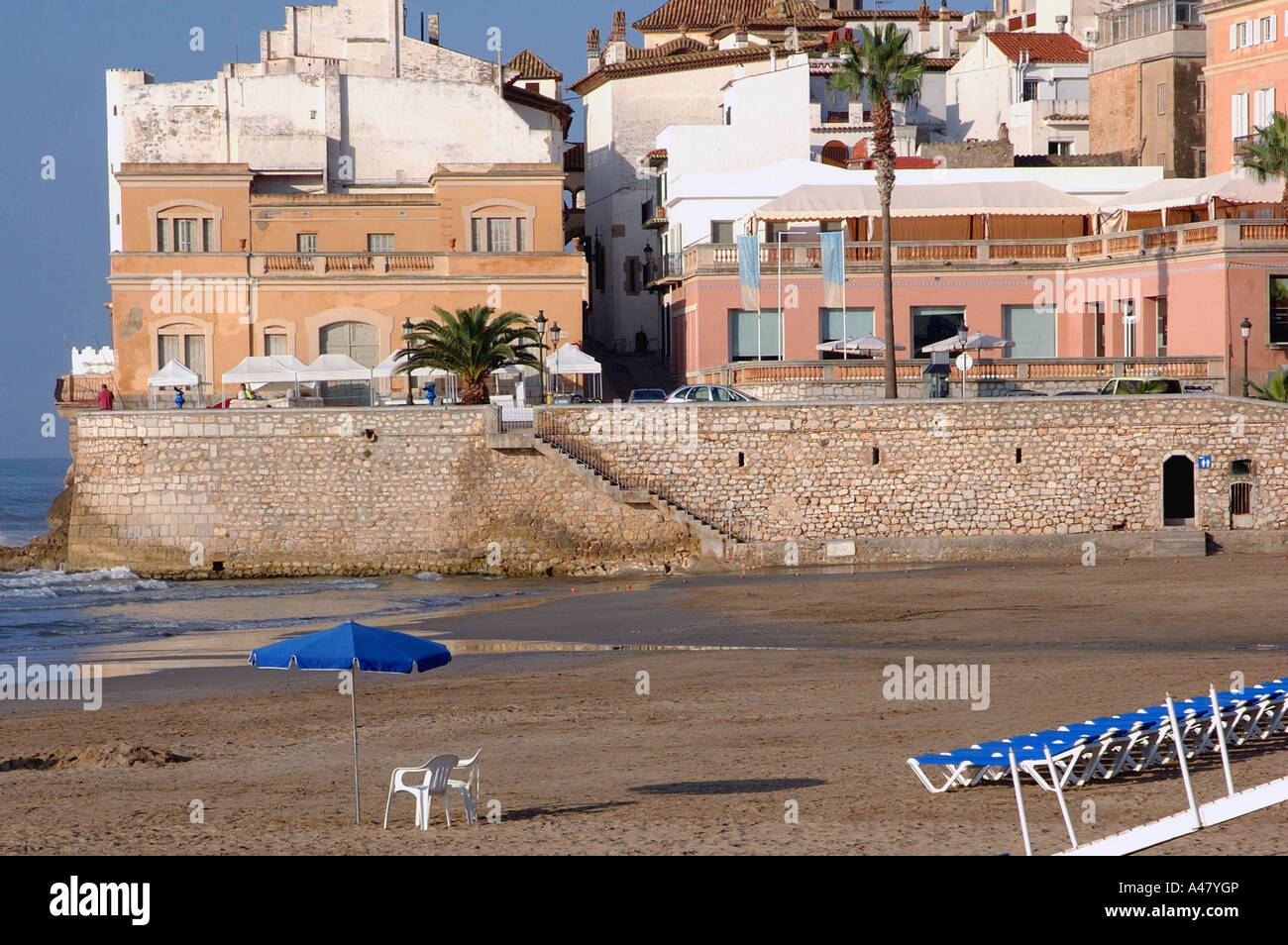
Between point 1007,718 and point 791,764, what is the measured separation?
112 inches

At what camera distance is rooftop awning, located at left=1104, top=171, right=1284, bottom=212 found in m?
37.9

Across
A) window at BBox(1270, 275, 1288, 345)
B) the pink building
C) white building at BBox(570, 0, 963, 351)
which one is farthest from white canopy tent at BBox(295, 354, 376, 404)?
window at BBox(1270, 275, 1288, 345)

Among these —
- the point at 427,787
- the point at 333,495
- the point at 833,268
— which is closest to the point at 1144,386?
the point at 833,268

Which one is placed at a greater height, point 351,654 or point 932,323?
point 932,323

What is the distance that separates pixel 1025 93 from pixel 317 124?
2697cm

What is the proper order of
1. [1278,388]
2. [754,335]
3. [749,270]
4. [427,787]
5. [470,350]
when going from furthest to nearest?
[754,335] → [749,270] → [470,350] → [1278,388] → [427,787]

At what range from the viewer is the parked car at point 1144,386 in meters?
32.8

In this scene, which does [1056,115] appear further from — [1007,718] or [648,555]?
[1007,718]

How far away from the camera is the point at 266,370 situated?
1453 inches

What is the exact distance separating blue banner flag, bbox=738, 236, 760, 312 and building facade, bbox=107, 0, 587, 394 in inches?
202

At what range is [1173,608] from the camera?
2386cm

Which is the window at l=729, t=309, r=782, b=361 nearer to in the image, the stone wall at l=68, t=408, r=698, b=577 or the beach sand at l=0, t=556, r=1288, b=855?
the stone wall at l=68, t=408, r=698, b=577

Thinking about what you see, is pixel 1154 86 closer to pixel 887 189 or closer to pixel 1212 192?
pixel 1212 192
